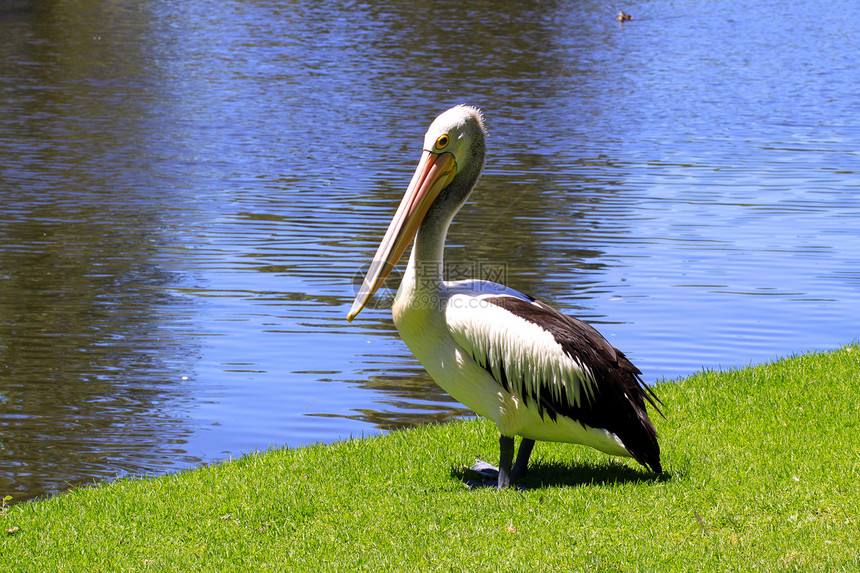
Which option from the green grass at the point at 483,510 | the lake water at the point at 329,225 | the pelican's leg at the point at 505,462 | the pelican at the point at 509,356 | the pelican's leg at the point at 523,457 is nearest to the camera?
the green grass at the point at 483,510

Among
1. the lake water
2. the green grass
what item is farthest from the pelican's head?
the lake water

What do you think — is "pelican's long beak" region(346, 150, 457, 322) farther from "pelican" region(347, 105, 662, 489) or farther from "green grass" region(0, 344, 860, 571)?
"green grass" region(0, 344, 860, 571)

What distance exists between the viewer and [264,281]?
32.4ft

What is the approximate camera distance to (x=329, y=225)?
11.9 metres

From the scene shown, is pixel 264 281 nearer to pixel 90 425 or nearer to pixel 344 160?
pixel 90 425

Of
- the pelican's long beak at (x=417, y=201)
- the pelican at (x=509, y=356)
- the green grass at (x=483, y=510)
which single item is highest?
the pelican's long beak at (x=417, y=201)

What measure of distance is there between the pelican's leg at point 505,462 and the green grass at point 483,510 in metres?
0.10

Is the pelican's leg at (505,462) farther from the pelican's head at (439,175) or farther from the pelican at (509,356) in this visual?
the pelican's head at (439,175)

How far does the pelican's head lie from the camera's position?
5414 millimetres

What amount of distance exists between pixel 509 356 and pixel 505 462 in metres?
0.60

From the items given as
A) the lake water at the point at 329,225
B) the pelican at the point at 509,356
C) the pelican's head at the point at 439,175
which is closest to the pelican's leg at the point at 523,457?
the pelican at the point at 509,356

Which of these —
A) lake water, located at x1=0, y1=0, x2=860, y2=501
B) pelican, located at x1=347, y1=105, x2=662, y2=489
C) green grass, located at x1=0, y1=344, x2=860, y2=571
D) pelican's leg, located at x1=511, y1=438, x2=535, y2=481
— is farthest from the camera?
lake water, located at x1=0, y1=0, x2=860, y2=501

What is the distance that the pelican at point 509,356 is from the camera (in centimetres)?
500

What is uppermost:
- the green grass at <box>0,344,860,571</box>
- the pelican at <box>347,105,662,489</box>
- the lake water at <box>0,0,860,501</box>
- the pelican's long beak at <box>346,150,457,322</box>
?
the pelican's long beak at <box>346,150,457,322</box>
